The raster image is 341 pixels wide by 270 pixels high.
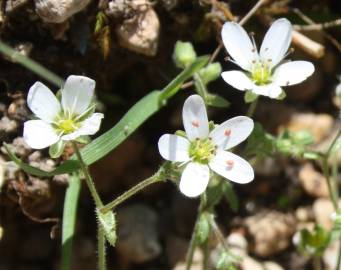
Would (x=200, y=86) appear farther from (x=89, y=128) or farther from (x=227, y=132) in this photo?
(x=89, y=128)

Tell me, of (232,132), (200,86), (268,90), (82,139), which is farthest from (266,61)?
(82,139)

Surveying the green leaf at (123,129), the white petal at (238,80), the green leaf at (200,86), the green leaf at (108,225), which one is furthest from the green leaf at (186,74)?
the green leaf at (108,225)

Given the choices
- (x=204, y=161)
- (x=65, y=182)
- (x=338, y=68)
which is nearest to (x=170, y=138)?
(x=204, y=161)

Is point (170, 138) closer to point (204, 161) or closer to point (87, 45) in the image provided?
point (204, 161)

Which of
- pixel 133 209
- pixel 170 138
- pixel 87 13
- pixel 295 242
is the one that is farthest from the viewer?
pixel 133 209

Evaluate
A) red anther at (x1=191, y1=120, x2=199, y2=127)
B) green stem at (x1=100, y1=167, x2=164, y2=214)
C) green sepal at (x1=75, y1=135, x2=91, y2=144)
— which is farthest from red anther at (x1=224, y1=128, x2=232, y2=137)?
green sepal at (x1=75, y1=135, x2=91, y2=144)

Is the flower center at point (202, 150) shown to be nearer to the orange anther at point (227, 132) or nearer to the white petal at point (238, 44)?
the orange anther at point (227, 132)

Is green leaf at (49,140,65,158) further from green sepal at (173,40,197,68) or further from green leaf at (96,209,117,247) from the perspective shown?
green sepal at (173,40,197,68)
